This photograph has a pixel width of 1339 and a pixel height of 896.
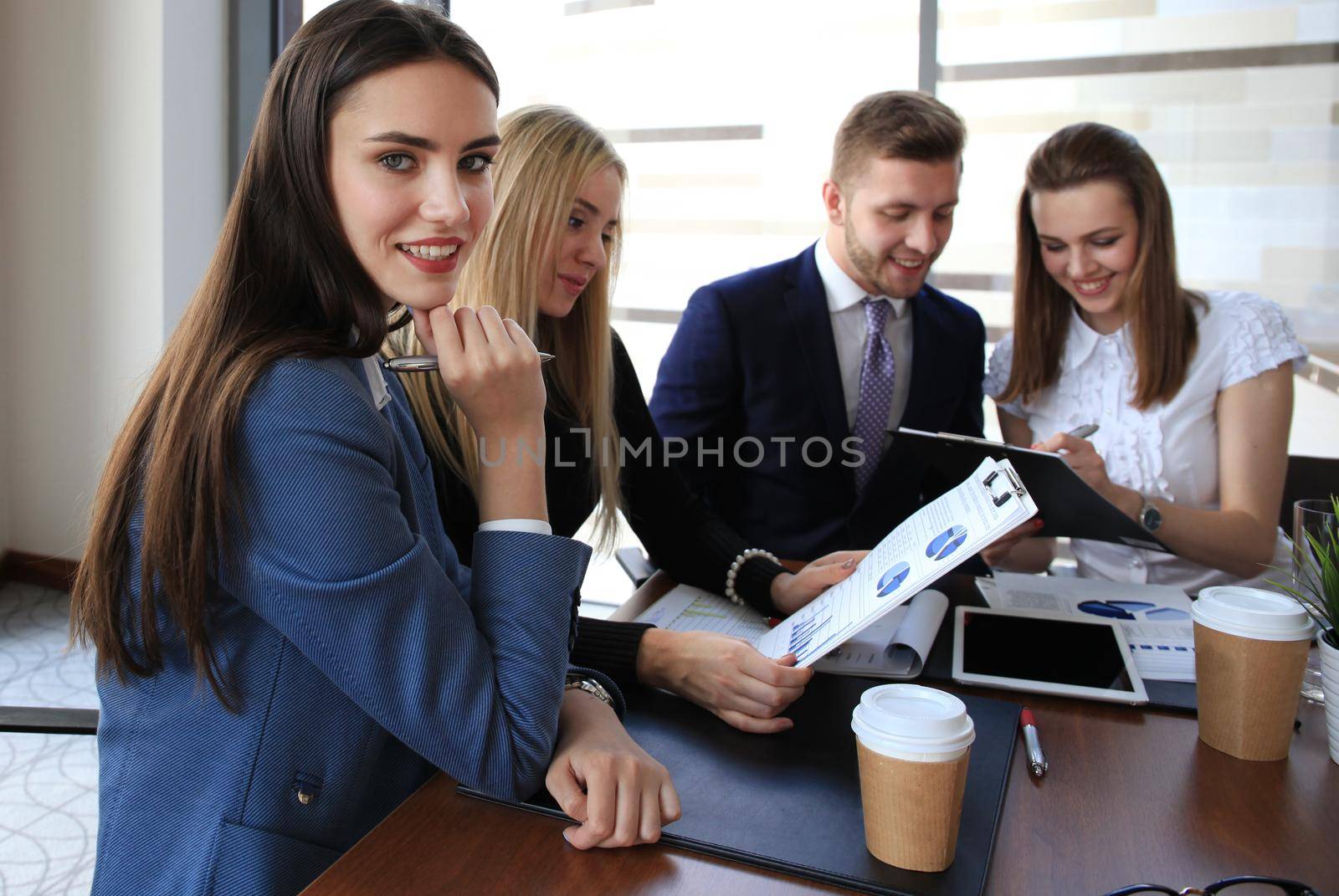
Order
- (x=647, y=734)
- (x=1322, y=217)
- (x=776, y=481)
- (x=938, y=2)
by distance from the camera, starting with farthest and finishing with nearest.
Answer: (x=938, y=2), (x=1322, y=217), (x=776, y=481), (x=647, y=734)

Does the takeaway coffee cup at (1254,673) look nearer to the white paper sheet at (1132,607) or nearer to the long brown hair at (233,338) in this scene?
the white paper sheet at (1132,607)

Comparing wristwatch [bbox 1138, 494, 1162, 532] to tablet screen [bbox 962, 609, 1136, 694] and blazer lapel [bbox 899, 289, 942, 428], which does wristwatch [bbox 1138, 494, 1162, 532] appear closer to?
blazer lapel [bbox 899, 289, 942, 428]

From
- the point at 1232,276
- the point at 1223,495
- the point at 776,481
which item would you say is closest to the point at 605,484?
the point at 776,481

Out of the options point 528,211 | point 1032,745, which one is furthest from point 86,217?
point 1032,745

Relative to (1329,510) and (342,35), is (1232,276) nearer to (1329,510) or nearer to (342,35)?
(1329,510)

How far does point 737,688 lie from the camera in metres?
1.07

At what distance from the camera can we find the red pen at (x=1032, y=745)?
97 centimetres

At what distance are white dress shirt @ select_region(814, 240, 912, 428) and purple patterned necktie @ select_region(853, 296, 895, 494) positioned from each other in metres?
0.02

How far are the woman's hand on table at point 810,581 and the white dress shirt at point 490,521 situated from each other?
23.5 inches

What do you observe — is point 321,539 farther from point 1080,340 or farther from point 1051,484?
point 1080,340

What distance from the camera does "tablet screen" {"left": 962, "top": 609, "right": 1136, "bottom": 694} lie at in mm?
1194

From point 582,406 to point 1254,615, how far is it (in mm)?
1054

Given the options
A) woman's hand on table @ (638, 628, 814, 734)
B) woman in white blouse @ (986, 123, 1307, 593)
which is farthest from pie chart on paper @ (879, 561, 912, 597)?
woman in white blouse @ (986, 123, 1307, 593)

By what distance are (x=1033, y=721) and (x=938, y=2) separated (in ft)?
9.75
